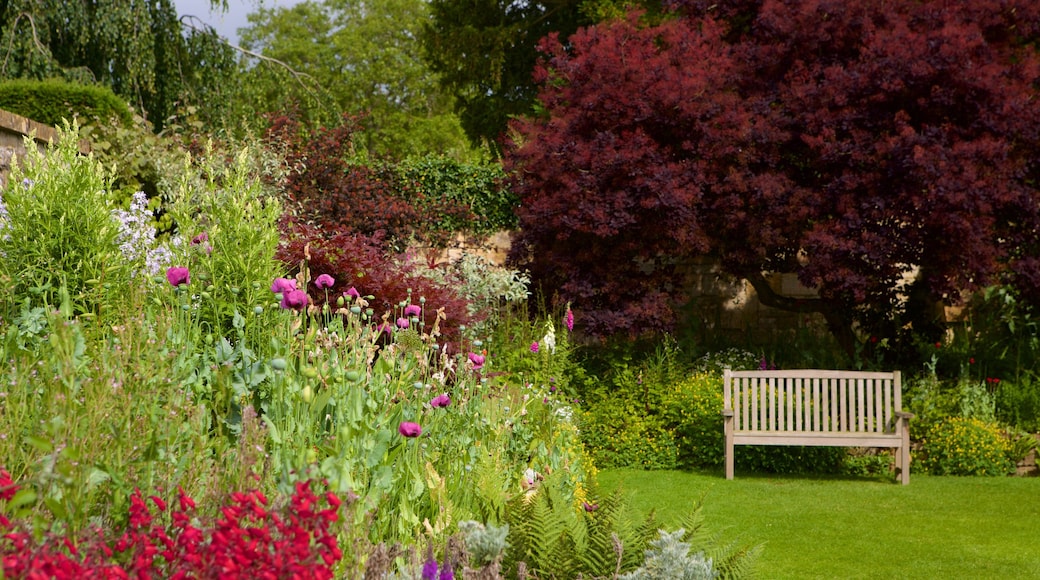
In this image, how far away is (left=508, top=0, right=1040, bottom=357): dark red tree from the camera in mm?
7730

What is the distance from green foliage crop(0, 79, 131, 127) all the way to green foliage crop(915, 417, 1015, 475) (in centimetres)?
810

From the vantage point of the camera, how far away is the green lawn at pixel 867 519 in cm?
511

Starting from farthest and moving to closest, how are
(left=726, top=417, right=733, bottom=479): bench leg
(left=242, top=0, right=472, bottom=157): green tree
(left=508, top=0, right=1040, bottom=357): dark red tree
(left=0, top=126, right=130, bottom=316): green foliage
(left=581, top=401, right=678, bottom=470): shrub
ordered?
(left=242, top=0, right=472, bottom=157): green tree → (left=581, top=401, right=678, bottom=470): shrub → (left=508, top=0, right=1040, bottom=357): dark red tree → (left=726, top=417, right=733, bottom=479): bench leg → (left=0, top=126, right=130, bottom=316): green foliage

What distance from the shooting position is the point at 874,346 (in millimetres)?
9281

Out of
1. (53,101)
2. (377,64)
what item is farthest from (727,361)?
(377,64)

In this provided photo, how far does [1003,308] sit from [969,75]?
250 centimetres

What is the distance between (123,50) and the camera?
40.1 feet

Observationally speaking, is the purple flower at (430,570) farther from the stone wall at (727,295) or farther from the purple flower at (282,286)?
the stone wall at (727,295)

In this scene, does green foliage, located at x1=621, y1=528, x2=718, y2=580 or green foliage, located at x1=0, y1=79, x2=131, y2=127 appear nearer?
green foliage, located at x1=621, y1=528, x2=718, y2=580

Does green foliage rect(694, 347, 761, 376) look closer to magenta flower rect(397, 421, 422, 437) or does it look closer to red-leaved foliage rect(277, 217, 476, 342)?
red-leaved foliage rect(277, 217, 476, 342)

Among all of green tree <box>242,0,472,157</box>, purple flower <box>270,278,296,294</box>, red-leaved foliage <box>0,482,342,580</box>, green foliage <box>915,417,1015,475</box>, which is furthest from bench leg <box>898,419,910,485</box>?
green tree <box>242,0,472,157</box>

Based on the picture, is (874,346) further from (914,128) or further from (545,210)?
(545,210)

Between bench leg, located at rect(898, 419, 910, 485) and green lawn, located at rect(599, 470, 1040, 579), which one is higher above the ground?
bench leg, located at rect(898, 419, 910, 485)

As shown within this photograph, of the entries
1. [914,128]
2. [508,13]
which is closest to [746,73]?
[914,128]
